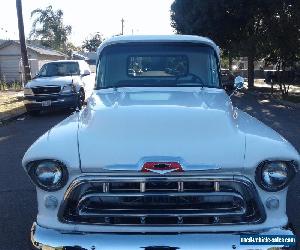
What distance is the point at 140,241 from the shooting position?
10.4ft

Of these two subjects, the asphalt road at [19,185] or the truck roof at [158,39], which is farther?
the truck roof at [158,39]

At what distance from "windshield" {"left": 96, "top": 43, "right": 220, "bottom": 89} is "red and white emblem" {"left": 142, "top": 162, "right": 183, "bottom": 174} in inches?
82.1

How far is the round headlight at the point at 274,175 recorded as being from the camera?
11.0 ft

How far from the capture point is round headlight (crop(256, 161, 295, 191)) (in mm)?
3346

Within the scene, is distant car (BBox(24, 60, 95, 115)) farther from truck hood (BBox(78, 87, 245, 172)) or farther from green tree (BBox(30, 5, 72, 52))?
green tree (BBox(30, 5, 72, 52))

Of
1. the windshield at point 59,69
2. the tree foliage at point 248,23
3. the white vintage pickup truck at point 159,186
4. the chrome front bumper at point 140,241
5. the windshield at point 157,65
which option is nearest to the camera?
the chrome front bumper at point 140,241

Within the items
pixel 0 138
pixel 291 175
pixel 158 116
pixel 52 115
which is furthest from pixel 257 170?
pixel 52 115

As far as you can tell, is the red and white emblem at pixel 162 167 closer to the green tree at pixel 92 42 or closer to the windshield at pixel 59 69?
the windshield at pixel 59 69

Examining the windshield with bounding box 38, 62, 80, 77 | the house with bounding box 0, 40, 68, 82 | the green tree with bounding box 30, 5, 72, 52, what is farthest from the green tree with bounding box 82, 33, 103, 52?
the windshield with bounding box 38, 62, 80, 77

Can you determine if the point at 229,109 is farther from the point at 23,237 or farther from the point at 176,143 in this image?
the point at 23,237

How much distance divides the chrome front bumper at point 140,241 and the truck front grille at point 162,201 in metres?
0.11

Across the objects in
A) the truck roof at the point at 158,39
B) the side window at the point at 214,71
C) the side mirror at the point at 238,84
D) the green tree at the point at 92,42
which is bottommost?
the green tree at the point at 92,42

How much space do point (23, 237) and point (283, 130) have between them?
28.7 feet

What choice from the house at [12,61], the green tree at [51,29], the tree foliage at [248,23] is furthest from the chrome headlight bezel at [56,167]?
the green tree at [51,29]
